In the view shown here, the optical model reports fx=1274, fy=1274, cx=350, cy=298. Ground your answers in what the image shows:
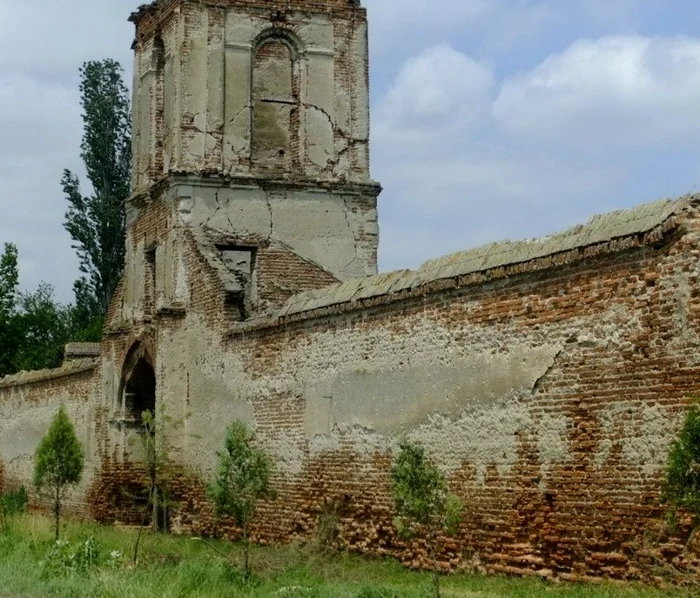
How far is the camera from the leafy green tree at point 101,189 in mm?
36500

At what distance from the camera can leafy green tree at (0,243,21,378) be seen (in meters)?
34.8

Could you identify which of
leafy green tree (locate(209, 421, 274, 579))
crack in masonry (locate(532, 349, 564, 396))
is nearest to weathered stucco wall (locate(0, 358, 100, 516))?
leafy green tree (locate(209, 421, 274, 579))

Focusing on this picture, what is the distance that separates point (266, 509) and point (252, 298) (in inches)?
167

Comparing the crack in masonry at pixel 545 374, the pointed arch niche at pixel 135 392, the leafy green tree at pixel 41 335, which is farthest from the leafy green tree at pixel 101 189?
the crack in masonry at pixel 545 374

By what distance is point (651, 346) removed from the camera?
10477 millimetres

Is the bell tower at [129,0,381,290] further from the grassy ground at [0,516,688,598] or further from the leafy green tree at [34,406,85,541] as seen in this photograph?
the grassy ground at [0,516,688,598]

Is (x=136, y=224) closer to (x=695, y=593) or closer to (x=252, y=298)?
(x=252, y=298)

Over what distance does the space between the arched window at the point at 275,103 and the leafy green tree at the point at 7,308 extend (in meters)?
16.3

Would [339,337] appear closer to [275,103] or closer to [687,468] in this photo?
[275,103]

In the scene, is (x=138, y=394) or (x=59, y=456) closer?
(x=59, y=456)

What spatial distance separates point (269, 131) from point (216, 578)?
33.0 feet

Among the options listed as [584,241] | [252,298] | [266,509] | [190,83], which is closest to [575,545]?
[584,241]

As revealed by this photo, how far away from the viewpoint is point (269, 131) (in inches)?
816

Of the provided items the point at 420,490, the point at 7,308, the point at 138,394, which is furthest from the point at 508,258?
the point at 7,308
